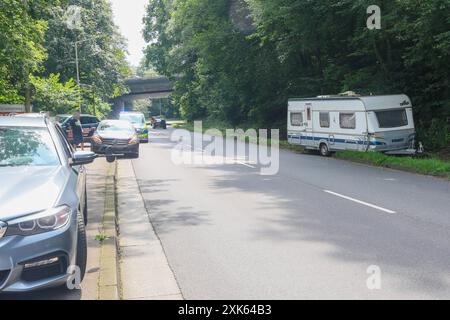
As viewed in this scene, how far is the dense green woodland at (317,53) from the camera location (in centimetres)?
2031

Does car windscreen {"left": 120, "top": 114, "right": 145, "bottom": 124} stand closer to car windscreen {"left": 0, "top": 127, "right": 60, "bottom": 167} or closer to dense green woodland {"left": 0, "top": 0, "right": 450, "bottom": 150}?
dense green woodland {"left": 0, "top": 0, "right": 450, "bottom": 150}

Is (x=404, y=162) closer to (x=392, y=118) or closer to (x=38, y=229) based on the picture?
(x=392, y=118)

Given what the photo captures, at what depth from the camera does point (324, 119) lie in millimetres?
22094

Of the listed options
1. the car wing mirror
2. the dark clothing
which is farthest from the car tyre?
the dark clothing

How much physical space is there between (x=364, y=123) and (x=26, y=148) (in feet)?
50.9

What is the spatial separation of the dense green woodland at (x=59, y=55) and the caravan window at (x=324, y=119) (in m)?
11.6

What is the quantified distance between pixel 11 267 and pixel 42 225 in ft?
1.42

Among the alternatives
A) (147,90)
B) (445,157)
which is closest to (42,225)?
(445,157)

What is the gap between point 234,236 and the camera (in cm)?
747

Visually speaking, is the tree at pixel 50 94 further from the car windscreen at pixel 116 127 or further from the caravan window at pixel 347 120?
the caravan window at pixel 347 120

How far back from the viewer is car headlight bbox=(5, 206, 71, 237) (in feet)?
14.5

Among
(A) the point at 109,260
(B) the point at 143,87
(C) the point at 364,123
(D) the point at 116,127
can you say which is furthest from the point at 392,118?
(B) the point at 143,87

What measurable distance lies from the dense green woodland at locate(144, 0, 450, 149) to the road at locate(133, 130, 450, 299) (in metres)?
8.28
